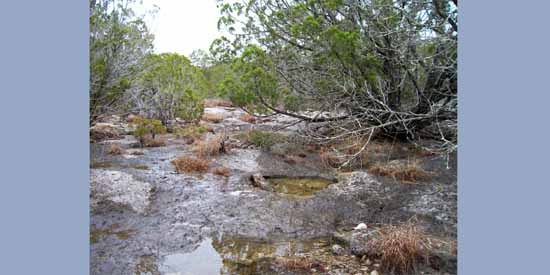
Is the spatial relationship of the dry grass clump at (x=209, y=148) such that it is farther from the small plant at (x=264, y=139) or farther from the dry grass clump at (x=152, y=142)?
the dry grass clump at (x=152, y=142)

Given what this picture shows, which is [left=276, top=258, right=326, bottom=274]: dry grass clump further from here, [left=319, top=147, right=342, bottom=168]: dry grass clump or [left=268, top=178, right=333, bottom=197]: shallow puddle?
[left=319, top=147, right=342, bottom=168]: dry grass clump

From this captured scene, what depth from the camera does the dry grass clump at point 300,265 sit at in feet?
10.4

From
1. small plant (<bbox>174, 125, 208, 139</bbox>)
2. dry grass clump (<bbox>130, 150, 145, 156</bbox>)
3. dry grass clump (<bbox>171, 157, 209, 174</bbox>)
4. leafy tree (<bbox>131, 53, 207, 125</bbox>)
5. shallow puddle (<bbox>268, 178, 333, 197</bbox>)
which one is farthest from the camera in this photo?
leafy tree (<bbox>131, 53, 207, 125</bbox>)

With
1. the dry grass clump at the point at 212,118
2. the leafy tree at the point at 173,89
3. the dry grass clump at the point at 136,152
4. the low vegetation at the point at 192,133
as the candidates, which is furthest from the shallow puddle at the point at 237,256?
the dry grass clump at the point at 212,118

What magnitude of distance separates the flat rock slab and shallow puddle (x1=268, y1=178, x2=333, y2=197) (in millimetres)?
1629

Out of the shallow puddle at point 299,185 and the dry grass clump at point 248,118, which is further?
the dry grass clump at point 248,118

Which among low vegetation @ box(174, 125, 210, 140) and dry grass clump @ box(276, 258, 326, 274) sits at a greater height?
low vegetation @ box(174, 125, 210, 140)

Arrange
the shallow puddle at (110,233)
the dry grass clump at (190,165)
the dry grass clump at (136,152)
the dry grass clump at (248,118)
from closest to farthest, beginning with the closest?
1. the shallow puddle at (110,233)
2. the dry grass clump at (190,165)
3. the dry grass clump at (136,152)
4. the dry grass clump at (248,118)

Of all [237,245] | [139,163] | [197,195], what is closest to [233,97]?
[139,163]

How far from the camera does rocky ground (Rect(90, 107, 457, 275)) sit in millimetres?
3277

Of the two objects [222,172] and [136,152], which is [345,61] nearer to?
[222,172]

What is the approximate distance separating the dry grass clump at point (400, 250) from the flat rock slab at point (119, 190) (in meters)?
2.43

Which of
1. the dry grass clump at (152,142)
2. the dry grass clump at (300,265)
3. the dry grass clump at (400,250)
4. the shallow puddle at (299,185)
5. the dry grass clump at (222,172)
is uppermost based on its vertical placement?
the dry grass clump at (152,142)

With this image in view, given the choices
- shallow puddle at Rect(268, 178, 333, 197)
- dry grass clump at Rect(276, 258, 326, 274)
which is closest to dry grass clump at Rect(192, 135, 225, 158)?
shallow puddle at Rect(268, 178, 333, 197)
